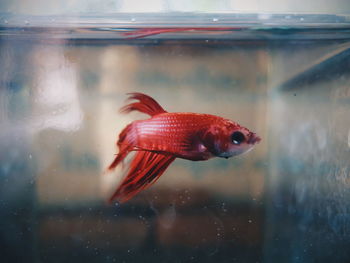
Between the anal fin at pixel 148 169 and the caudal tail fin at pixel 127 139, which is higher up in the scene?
the caudal tail fin at pixel 127 139

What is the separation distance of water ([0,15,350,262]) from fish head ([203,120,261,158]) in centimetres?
76

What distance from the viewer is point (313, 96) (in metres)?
2.00

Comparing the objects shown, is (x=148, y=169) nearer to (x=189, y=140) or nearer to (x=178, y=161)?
(x=189, y=140)

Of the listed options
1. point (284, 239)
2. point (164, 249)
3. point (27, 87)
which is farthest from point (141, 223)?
point (27, 87)

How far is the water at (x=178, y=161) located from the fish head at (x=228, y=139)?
29.8 inches

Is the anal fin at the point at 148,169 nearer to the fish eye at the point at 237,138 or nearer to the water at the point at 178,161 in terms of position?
the fish eye at the point at 237,138

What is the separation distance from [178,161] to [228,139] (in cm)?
88

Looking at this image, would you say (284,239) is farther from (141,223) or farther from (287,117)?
(141,223)

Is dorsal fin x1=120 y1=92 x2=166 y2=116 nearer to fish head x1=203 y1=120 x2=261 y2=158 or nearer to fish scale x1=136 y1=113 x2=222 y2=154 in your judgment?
fish scale x1=136 y1=113 x2=222 y2=154

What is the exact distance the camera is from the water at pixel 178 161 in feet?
5.94

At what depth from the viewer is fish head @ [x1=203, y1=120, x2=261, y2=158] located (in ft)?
3.36

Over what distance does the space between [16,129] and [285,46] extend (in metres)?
1.80

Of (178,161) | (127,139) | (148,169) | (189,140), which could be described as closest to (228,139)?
(189,140)

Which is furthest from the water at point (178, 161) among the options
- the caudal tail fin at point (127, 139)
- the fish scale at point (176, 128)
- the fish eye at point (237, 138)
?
the fish eye at point (237, 138)
